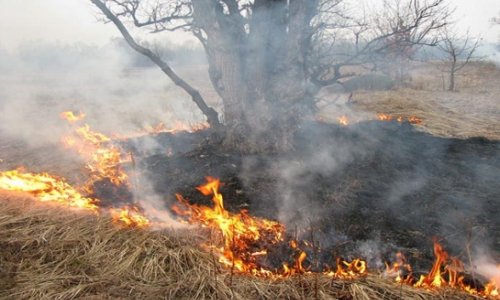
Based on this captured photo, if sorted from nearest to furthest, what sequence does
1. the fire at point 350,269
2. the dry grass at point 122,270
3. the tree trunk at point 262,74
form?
1. the dry grass at point 122,270
2. the fire at point 350,269
3. the tree trunk at point 262,74

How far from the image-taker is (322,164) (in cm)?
581

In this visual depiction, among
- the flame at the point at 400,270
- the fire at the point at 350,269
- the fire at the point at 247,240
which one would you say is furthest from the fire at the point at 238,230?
the flame at the point at 400,270

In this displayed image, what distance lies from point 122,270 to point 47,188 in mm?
2523

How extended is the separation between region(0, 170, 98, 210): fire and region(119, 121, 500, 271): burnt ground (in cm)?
100

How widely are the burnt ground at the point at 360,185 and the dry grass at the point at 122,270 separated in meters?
0.78

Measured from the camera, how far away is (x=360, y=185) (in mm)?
5172

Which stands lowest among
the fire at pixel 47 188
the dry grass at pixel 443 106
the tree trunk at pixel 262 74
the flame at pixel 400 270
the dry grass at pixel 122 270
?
the flame at pixel 400 270

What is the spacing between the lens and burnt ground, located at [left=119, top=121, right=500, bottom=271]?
4031mm

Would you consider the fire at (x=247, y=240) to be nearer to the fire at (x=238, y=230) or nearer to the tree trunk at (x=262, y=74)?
the fire at (x=238, y=230)

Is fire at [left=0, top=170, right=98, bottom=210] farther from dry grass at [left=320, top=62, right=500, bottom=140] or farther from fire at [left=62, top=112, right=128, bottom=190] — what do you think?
dry grass at [left=320, top=62, right=500, bottom=140]

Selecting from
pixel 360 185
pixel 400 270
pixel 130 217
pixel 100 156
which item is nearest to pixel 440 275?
pixel 400 270

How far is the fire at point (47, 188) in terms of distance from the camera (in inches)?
191

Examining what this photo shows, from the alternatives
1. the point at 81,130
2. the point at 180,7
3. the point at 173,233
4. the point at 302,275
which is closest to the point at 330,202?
the point at 302,275

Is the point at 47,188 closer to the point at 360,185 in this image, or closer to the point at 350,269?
the point at 350,269
